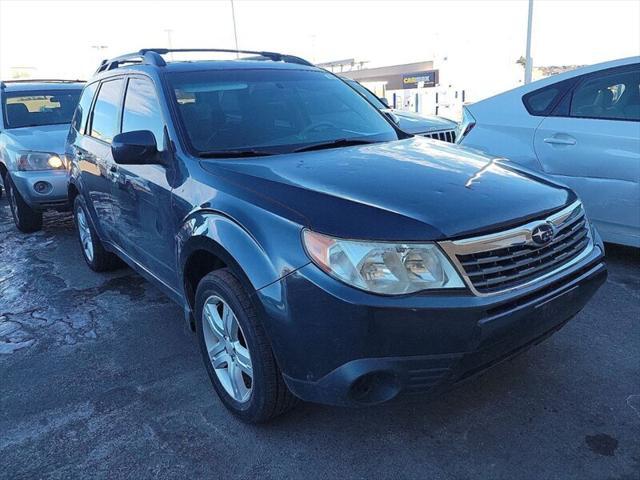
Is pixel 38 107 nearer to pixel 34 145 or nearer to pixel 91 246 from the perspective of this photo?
pixel 34 145

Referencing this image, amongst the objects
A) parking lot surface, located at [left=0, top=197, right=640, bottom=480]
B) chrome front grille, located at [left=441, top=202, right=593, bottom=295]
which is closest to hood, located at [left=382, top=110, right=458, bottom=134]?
parking lot surface, located at [left=0, top=197, right=640, bottom=480]

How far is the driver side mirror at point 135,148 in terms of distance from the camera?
2.92 meters

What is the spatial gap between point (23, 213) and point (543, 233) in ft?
20.8

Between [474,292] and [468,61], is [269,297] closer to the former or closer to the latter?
[474,292]

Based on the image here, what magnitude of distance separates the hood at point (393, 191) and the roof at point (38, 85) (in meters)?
6.21

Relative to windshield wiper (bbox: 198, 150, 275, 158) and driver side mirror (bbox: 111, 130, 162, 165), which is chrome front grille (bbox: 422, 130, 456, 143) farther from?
driver side mirror (bbox: 111, 130, 162, 165)

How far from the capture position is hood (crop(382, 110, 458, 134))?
6598 millimetres

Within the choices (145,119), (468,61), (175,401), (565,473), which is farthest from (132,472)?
(468,61)

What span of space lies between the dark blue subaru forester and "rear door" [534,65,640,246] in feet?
5.26

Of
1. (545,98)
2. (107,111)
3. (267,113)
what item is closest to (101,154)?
(107,111)

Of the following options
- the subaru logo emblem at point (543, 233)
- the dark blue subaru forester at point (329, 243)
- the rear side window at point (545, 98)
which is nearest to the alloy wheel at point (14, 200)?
the dark blue subaru forester at point (329, 243)

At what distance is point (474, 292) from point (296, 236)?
27.8 inches

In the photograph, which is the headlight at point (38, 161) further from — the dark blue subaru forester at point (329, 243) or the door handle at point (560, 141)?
the door handle at point (560, 141)

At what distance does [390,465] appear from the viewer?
2318mm
